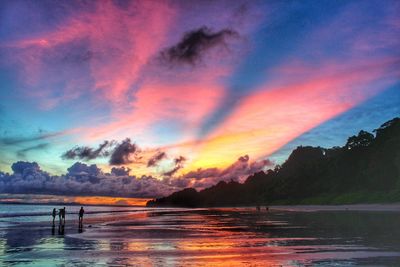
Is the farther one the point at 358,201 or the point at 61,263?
the point at 358,201

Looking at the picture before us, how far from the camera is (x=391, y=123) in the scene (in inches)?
5157

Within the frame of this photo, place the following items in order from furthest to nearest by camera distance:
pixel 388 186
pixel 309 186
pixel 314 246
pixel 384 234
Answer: pixel 309 186, pixel 388 186, pixel 384 234, pixel 314 246

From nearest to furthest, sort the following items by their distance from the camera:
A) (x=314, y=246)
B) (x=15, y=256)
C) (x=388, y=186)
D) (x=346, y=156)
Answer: (x=15, y=256)
(x=314, y=246)
(x=388, y=186)
(x=346, y=156)

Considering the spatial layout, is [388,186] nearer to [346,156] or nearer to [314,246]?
[346,156]

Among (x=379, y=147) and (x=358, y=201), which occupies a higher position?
(x=379, y=147)

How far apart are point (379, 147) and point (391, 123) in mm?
10294

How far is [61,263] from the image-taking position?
2080 centimetres

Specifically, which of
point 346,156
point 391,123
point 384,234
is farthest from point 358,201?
point 384,234

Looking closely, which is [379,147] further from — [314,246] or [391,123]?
[314,246]

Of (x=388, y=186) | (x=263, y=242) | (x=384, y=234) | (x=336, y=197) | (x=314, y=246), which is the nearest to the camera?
(x=314, y=246)

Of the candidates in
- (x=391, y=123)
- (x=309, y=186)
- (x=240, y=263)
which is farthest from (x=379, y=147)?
(x=240, y=263)

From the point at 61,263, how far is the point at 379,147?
122203 mm

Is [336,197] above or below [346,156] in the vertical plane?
below

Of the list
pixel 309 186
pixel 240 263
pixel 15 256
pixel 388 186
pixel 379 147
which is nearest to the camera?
pixel 240 263
